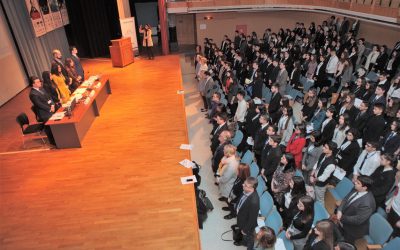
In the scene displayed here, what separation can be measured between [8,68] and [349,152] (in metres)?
11.1

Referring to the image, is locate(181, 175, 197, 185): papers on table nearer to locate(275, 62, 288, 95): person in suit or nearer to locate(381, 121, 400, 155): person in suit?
locate(381, 121, 400, 155): person in suit

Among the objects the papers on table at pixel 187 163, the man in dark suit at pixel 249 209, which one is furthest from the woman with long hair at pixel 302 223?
the papers on table at pixel 187 163

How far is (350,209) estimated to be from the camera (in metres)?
4.17

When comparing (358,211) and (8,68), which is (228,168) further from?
(8,68)

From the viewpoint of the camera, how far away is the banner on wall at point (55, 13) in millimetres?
12938

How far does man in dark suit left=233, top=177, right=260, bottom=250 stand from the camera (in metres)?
4.19

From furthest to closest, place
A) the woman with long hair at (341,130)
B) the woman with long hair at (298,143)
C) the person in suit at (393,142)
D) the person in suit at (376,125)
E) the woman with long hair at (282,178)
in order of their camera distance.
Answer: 1. the person in suit at (376,125)
2. the woman with long hair at (341,130)
3. the woman with long hair at (298,143)
4. the person in suit at (393,142)
5. the woman with long hair at (282,178)

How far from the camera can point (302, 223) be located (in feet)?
12.8

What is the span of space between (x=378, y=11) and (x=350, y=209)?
9.13 m

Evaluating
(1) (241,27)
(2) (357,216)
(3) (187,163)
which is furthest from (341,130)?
(1) (241,27)

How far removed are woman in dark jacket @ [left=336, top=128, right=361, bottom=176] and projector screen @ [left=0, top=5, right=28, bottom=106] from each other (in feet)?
33.9

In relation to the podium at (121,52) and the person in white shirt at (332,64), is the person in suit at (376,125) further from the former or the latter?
the podium at (121,52)

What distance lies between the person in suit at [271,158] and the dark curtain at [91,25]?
1308 centimetres

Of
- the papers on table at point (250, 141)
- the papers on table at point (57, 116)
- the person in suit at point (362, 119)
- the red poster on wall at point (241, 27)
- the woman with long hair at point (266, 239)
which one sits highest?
the papers on table at point (57, 116)
